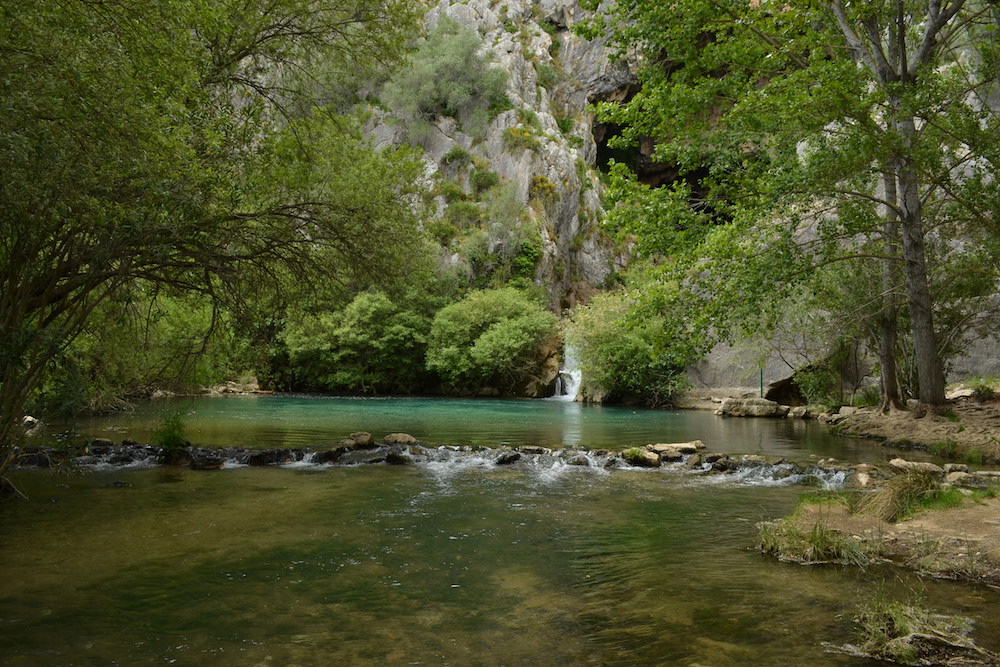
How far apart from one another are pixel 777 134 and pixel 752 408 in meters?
18.0

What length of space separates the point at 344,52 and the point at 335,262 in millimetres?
4232

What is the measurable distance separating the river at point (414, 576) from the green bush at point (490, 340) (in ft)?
104

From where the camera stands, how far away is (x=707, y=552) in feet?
24.5

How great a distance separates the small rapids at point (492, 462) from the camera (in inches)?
500

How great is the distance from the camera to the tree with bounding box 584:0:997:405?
1240cm

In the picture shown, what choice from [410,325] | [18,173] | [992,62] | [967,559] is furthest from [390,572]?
[410,325]

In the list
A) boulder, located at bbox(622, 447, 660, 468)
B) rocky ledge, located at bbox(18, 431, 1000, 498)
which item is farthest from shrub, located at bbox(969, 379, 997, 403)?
boulder, located at bbox(622, 447, 660, 468)

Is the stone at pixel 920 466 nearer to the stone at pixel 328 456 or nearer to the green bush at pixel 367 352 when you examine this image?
the stone at pixel 328 456

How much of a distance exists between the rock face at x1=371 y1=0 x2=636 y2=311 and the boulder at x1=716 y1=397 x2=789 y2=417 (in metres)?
26.7

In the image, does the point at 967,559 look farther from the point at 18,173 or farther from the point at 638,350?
the point at 638,350

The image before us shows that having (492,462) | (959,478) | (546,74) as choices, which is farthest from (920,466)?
(546,74)

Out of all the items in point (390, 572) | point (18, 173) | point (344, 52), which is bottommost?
point (390, 572)

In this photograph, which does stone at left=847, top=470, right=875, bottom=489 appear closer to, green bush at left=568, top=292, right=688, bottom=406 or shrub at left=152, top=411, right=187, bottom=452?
shrub at left=152, top=411, right=187, bottom=452

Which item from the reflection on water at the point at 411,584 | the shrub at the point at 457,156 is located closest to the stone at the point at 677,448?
the reflection on water at the point at 411,584
